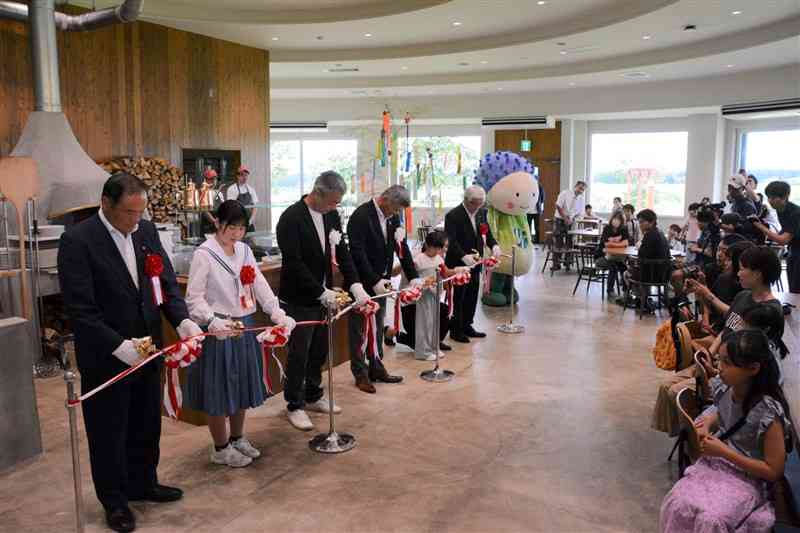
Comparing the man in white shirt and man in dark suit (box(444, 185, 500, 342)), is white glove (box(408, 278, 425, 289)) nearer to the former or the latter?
man in dark suit (box(444, 185, 500, 342))

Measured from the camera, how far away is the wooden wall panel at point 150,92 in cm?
776

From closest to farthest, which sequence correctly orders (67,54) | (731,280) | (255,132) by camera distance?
(731,280), (67,54), (255,132)

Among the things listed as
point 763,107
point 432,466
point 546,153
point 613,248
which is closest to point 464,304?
point 613,248

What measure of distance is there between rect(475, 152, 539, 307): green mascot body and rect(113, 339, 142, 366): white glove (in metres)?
5.85

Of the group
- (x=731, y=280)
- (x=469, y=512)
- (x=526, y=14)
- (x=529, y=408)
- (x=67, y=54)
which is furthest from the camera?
(x=526, y=14)

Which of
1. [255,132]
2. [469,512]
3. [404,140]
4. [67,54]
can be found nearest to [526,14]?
[255,132]

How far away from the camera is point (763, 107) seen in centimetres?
1252

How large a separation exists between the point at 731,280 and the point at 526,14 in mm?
6093

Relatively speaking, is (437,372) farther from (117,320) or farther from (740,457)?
(740,457)

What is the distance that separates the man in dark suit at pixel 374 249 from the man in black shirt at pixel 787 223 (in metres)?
3.27

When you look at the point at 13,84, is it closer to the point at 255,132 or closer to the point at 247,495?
the point at 255,132

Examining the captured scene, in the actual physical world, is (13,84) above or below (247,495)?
above

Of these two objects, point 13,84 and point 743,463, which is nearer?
point 743,463

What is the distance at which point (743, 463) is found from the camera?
2.54 metres
